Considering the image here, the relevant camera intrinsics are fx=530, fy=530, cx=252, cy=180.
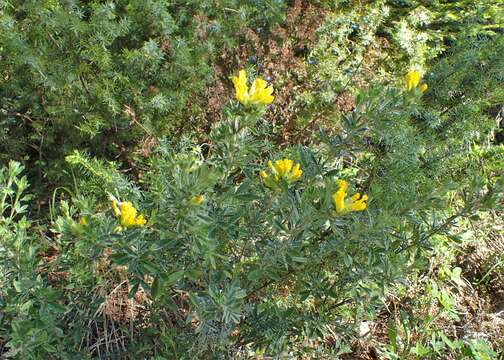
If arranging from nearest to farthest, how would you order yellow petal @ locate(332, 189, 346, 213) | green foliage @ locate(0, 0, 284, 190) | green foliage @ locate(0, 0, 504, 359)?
yellow petal @ locate(332, 189, 346, 213) < green foliage @ locate(0, 0, 504, 359) < green foliage @ locate(0, 0, 284, 190)

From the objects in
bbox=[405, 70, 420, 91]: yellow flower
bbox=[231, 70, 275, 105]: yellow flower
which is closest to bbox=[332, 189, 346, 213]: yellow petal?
bbox=[231, 70, 275, 105]: yellow flower

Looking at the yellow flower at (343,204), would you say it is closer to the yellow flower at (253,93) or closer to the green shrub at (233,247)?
the green shrub at (233,247)

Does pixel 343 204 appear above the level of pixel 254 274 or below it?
above

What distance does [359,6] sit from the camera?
11.5 feet

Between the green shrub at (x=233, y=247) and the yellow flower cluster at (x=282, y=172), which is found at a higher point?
the yellow flower cluster at (x=282, y=172)

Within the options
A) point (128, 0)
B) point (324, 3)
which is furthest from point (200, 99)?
point (324, 3)

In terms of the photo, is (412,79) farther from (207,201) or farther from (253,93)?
(207,201)

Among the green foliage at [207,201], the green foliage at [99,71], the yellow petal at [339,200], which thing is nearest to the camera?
the yellow petal at [339,200]

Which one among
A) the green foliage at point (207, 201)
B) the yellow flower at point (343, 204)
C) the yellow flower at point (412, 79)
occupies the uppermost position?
the yellow flower at point (412, 79)

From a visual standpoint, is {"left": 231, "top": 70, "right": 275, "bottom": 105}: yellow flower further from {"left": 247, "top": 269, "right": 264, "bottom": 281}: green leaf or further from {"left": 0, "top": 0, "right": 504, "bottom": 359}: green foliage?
{"left": 247, "top": 269, "right": 264, "bottom": 281}: green leaf

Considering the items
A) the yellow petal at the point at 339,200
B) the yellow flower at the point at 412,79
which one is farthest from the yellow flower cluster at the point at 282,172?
the yellow flower at the point at 412,79

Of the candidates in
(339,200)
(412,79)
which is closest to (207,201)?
(339,200)

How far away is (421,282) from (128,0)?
1939mm

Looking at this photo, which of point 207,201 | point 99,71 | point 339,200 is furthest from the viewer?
point 99,71
